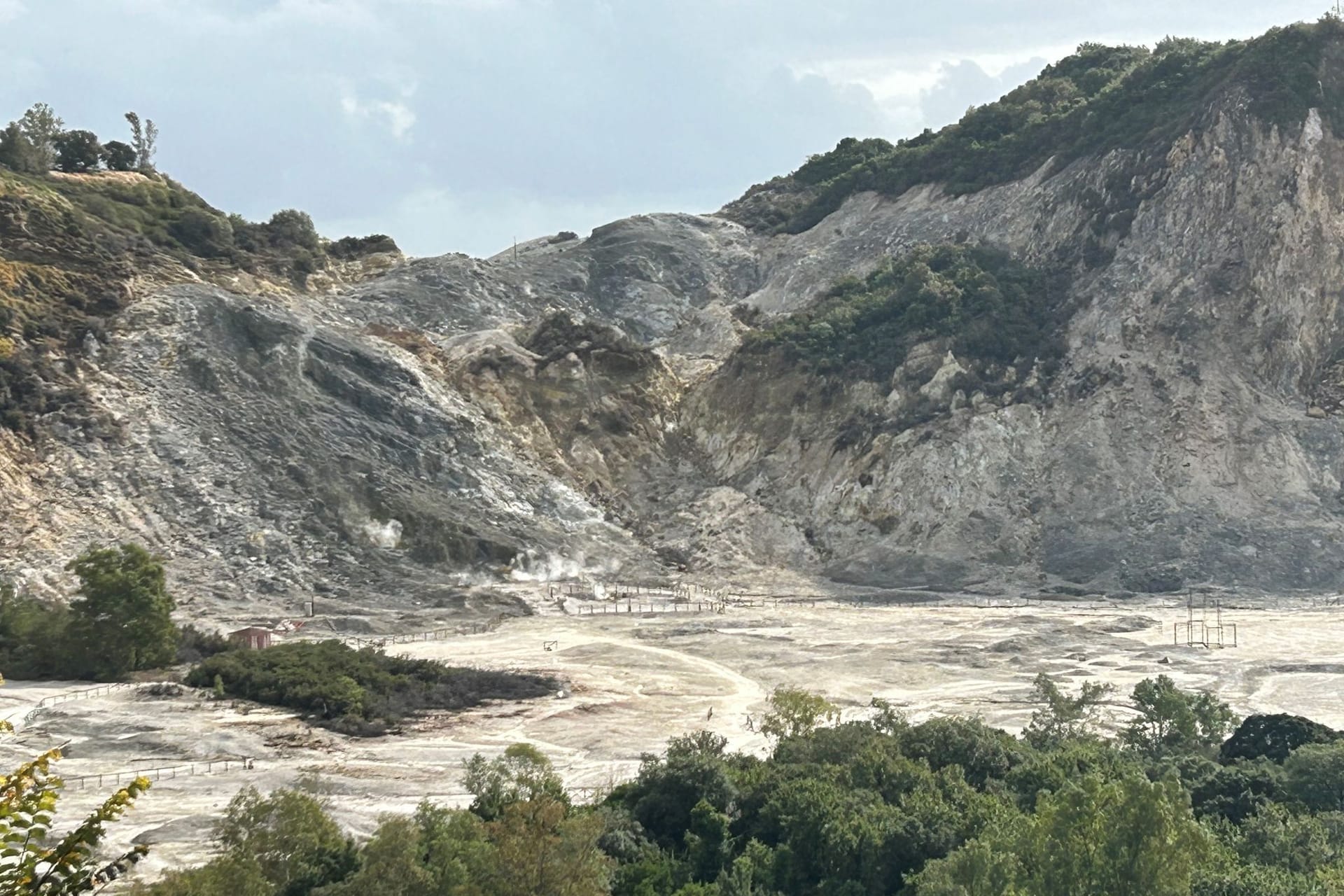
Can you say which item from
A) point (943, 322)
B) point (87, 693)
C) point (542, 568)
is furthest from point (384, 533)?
point (943, 322)

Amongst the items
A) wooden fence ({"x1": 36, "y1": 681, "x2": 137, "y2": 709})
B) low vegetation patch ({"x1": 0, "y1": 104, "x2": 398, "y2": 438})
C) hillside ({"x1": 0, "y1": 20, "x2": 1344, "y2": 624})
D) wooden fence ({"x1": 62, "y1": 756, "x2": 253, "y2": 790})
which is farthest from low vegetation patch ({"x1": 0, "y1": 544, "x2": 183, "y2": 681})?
low vegetation patch ({"x1": 0, "y1": 104, "x2": 398, "y2": 438})

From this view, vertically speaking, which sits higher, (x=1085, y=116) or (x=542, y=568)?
(x=1085, y=116)

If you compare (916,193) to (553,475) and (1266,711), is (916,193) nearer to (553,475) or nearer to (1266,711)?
(553,475)

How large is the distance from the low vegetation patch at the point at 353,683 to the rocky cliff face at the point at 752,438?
13221 millimetres

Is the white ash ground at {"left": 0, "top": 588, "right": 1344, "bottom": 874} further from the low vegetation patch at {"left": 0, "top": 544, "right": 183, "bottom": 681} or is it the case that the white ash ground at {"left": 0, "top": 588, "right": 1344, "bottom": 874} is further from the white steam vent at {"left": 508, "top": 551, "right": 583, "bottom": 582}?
the white steam vent at {"left": 508, "top": 551, "right": 583, "bottom": 582}

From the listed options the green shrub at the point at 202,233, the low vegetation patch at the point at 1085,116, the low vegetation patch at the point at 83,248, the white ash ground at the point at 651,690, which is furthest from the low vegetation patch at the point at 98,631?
the low vegetation patch at the point at 1085,116

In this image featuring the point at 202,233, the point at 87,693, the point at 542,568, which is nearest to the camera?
the point at 87,693

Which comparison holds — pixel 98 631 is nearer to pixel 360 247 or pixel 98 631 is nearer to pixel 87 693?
pixel 87 693

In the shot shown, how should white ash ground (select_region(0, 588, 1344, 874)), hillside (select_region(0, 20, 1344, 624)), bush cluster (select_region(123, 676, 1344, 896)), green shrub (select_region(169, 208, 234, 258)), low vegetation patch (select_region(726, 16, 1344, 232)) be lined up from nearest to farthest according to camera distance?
bush cluster (select_region(123, 676, 1344, 896)) → white ash ground (select_region(0, 588, 1344, 874)) → hillside (select_region(0, 20, 1344, 624)) → green shrub (select_region(169, 208, 234, 258)) → low vegetation patch (select_region(726, 16, 1344, 232))

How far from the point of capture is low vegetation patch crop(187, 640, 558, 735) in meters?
39.8

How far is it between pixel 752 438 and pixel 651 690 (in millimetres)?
33522

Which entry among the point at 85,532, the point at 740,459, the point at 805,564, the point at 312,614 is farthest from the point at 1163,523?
the point at 85,532

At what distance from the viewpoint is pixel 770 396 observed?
78.8 m

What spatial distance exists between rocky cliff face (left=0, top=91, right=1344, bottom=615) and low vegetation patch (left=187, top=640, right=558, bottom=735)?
13.2 m
